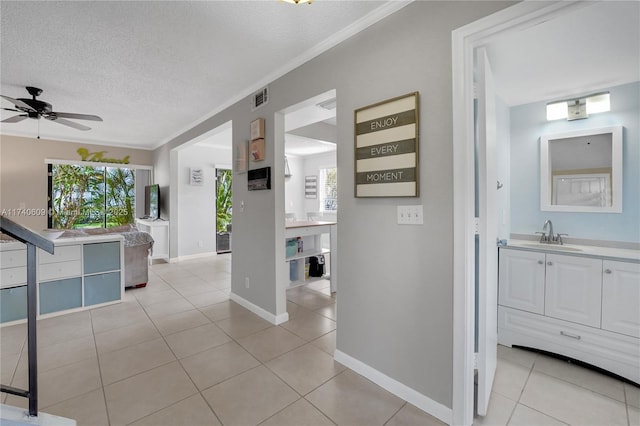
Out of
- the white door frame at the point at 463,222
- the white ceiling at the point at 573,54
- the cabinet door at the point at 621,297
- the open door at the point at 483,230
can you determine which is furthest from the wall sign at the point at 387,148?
the cabinet door at the point at 621,297

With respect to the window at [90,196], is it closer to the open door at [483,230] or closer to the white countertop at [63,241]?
the white countertop at [63,241]

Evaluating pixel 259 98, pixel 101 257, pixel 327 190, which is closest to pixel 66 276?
pixel 101 257

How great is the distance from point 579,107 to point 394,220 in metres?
2.24

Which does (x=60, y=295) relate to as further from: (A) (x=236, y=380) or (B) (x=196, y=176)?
→ (B) (x=196, y=176)

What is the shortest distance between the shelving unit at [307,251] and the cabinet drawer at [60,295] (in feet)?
8.01

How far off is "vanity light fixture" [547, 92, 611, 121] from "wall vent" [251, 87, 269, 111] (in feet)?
9.16

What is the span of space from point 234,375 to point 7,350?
6.80ft

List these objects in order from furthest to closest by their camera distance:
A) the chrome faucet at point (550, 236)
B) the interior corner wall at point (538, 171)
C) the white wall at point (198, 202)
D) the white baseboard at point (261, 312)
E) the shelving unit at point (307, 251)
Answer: the white wall at point (198, 202)
the shelving unit at point (307, 251)
the white baseboard at point (261, 312)
the chrome faucet at point (550, 236)
the interior corner wall at point (538, 171)

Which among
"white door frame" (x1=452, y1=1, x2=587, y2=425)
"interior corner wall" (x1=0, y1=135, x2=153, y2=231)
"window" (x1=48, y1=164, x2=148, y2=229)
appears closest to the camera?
"white door frame" (x1=452, y1=1, x2=587, y2=425)

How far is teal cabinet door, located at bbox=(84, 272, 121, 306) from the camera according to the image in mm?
3355

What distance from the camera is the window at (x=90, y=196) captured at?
595cm

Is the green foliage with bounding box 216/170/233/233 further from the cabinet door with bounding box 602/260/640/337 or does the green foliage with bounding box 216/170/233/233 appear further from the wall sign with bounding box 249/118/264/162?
the cabinet door with bounding box 602/260/640/337

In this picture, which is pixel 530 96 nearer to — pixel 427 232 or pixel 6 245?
pixel 427 232

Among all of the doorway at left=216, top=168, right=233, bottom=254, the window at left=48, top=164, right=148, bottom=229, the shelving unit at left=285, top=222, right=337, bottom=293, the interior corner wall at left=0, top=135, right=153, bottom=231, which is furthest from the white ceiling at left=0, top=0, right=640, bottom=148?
the doorway at left=216, top=168, right=233, bottom=254
